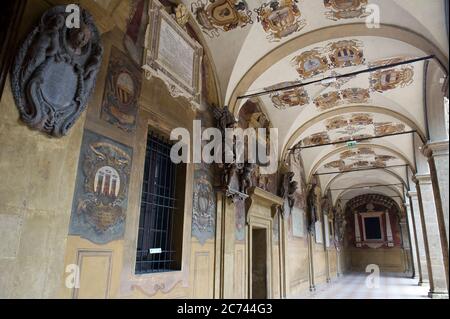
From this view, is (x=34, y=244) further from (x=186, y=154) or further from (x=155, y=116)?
(x=186, y=154)

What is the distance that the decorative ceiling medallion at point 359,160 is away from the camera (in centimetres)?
1524

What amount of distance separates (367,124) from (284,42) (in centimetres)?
635

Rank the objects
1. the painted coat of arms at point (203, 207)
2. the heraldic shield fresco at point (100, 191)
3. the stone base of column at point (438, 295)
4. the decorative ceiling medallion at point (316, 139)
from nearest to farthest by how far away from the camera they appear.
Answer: the heraldic shield fresco at point (100, 191), the painted coat of arms at point (203, 207), the stone base of column at point (438, 295), the decorative ceiling medallion at point (316, 139)

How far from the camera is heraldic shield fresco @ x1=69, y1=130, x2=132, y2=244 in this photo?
3.46 meters

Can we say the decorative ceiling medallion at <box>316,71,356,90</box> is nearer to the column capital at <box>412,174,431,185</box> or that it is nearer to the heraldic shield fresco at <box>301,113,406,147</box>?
the heraldic shield fresco at <box>301,113,406,147</box>

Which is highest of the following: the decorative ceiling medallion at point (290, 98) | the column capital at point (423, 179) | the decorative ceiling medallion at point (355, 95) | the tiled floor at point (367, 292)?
the decorative ceiling medallion at point (355, 95)

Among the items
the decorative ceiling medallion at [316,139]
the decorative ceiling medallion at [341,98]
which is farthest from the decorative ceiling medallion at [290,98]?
the decorative ceiling medallion at [316,139]

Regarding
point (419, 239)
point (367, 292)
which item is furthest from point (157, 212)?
point (419, 239)

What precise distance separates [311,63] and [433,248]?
773 cm

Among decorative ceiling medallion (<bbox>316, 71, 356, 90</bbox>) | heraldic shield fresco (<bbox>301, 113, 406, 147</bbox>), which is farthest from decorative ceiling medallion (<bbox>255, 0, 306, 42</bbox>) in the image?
heraldic shield fresco (<bbox>301, 113, 406, 147</bbox>)

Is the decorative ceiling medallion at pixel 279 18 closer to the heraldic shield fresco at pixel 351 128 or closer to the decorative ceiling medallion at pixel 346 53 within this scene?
the decorative ceiling medallion at pixel 346 53

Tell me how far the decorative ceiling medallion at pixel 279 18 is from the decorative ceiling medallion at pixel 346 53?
1141mm

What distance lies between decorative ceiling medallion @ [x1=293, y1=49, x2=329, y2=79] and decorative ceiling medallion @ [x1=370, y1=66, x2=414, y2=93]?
168 cm

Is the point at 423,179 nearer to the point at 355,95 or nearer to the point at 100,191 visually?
the point at 355,95
